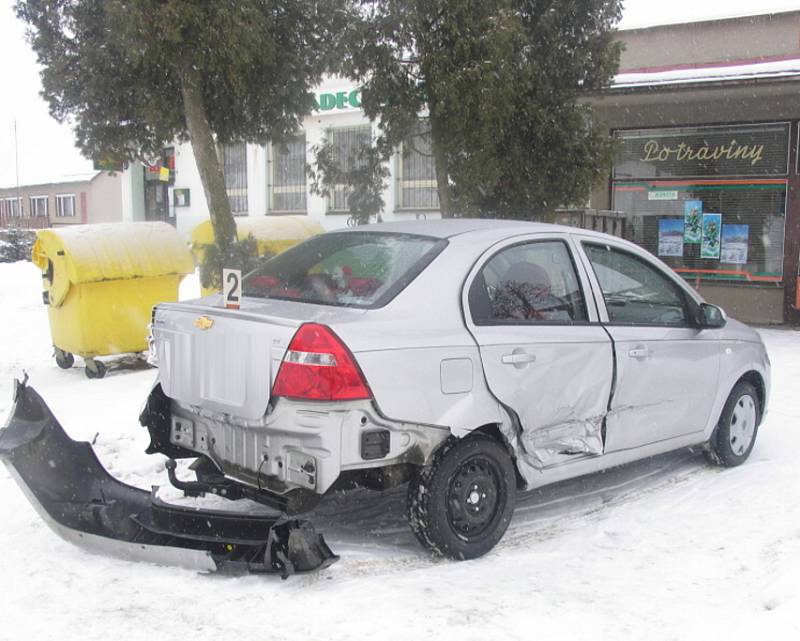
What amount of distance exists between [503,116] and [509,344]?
4912mm

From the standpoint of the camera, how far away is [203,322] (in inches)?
160

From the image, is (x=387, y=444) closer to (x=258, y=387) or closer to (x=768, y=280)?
(x=258, y=387)

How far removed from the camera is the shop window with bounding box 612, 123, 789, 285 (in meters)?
12.2

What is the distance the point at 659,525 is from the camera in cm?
469

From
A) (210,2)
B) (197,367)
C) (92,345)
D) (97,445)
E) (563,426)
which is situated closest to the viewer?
(197,367)

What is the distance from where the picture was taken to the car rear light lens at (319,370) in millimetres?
3621

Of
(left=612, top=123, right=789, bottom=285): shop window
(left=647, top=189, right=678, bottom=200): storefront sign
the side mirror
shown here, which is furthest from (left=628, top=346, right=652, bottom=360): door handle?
(left=647, top=189, right=678, bottom=200): storefront sign

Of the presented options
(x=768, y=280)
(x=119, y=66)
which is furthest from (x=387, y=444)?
(x=768, y=280)

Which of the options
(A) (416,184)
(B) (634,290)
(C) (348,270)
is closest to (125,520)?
(C) (348,270)

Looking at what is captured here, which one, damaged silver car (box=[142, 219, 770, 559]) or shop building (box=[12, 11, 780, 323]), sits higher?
shop building (box=[12, 11, 780, 323])

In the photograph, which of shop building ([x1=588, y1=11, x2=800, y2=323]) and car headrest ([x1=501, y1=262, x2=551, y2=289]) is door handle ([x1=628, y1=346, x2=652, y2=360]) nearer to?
car headrest ([x1=501, y1=262, x2=551, y2=289])

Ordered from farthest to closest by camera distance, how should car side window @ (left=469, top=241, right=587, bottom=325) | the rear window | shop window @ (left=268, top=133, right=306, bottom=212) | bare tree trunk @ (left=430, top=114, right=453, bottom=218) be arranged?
1. shop window @ (left=268, top=133, right=306, bottom=212)
2. bare tree trunk @ (left=430, top=114, right=453, bottom=218)
3. car side window @ (left=469, top=241, right=587, bottom=325)
4. the rear window

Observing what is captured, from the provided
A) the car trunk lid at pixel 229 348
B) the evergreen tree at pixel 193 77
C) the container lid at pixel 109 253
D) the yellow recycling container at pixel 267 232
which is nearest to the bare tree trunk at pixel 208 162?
the evergreen tree at pixel 193 77

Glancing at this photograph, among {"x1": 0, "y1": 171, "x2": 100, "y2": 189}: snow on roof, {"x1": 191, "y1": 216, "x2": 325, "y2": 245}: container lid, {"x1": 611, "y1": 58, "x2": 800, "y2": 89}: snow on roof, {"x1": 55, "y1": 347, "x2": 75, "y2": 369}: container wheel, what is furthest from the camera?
{"x1": 0, "y1": 171, "x2": 100, "y2": 189}: snow on roof
